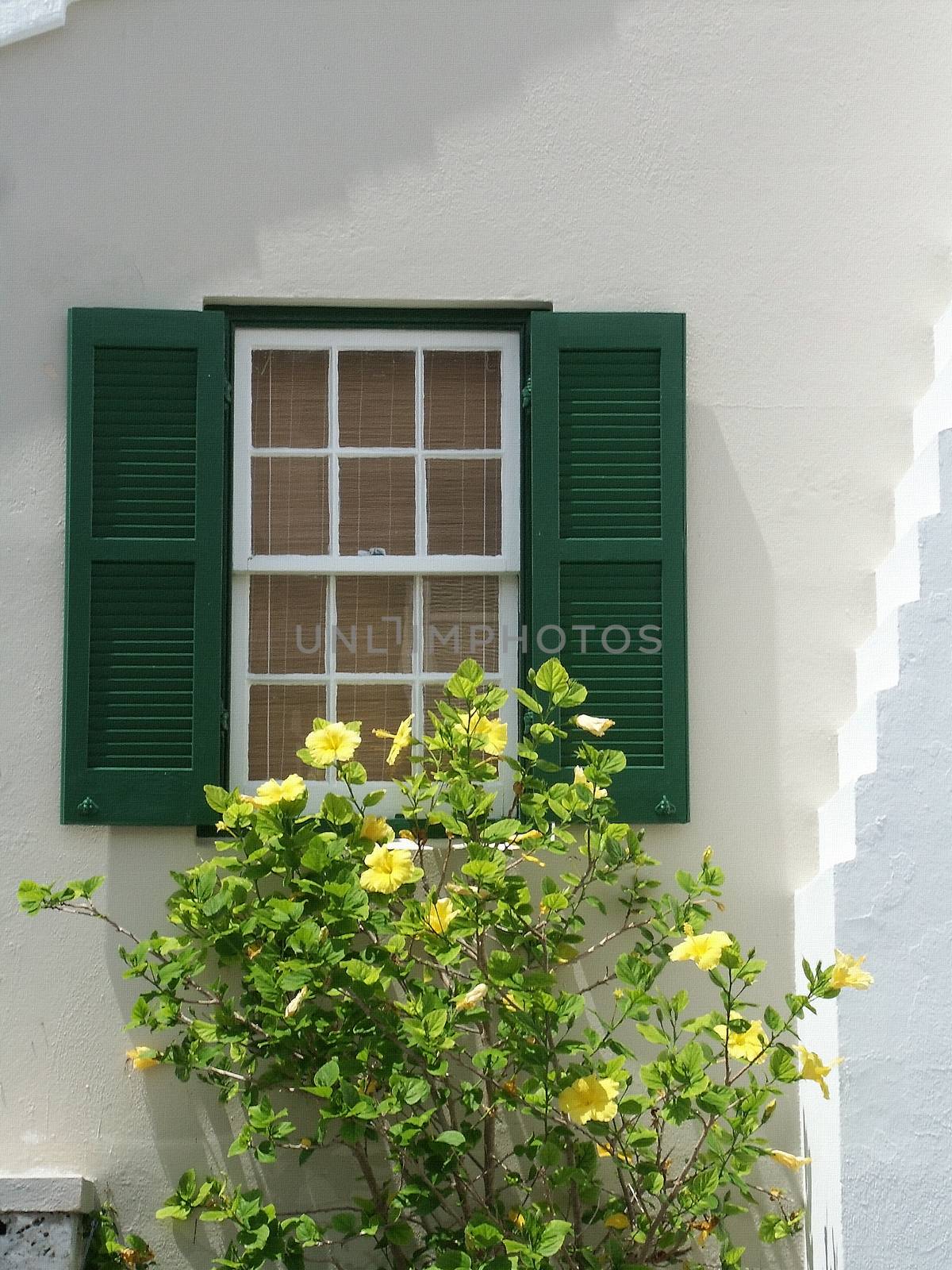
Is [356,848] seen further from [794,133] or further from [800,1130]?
[794,133]

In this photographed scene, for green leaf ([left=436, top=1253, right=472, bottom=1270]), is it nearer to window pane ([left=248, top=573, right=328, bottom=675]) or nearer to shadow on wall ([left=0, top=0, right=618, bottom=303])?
window pane ([left=248, top=573, right=328, bottom=675])

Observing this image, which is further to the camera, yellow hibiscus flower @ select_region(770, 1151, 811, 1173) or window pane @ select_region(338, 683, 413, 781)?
window pane @ select_region(338, 683, 413, 781)

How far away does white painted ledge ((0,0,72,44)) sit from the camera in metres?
4.27

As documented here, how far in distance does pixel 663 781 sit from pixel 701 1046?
0.76 m

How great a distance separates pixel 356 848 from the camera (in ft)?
12.8

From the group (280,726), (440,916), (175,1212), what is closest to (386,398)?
(280,726)

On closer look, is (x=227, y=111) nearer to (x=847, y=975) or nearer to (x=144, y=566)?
(x=144, y=566)

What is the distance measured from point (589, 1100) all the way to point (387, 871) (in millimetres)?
732

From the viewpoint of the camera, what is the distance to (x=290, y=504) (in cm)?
436

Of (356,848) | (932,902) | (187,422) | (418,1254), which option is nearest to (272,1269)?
(418,1254)

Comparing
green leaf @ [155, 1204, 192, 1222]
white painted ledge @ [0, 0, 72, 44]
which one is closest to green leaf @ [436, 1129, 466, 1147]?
green leaf @ [155, 1204, 192, 1222]

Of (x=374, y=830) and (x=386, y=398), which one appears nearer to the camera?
(x=374, y=830)

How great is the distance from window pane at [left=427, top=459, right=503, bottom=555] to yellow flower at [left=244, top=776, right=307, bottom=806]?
0.87 metres

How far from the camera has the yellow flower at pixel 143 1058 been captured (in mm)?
3943
